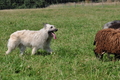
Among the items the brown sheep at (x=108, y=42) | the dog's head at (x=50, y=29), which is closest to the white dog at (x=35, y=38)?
the dog's head at (x=50, y=29)

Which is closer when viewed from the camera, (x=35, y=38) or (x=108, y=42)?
(x=108, y=42)

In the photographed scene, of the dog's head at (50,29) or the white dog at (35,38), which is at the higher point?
the dog's head at (50,29)

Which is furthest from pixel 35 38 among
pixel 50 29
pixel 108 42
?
pixel 108 42

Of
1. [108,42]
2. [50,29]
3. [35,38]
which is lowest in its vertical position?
[35,38]

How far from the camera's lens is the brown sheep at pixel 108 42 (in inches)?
235

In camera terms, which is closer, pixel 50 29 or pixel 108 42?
pixel 108 42

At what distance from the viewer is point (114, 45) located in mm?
5945

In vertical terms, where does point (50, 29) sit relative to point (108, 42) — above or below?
above

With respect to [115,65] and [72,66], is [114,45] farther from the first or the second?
[72,66]

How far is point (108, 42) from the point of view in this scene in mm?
6055

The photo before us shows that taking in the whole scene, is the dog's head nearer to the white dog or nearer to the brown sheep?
the white dog

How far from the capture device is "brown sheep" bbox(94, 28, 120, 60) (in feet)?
19.6

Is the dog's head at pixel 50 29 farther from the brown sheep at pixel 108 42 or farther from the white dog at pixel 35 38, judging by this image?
the brown sheep at pixel 108 42

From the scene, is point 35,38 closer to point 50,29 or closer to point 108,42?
point 50,29
